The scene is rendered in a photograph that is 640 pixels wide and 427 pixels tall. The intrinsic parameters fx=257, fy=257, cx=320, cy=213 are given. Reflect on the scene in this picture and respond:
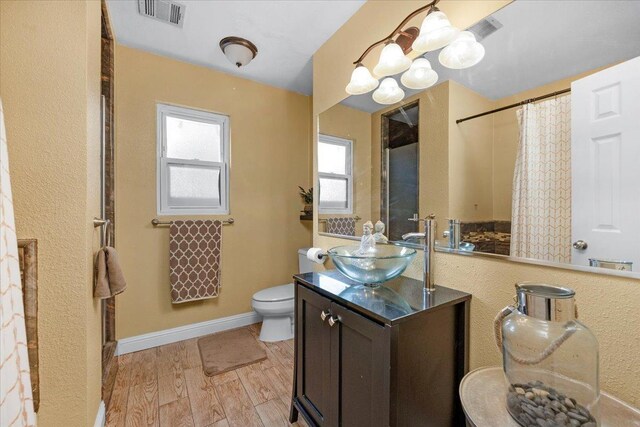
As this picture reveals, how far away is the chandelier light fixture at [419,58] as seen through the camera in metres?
1.10

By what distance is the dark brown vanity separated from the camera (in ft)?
2.81

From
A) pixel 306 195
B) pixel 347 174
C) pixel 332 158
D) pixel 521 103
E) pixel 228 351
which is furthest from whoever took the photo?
pixel 306 195

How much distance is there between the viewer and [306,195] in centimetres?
284

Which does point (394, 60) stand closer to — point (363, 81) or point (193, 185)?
point (363, 81)

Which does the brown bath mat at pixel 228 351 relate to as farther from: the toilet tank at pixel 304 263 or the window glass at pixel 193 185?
the window glass at pixel 193 185

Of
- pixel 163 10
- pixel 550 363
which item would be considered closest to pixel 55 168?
pixel 163 10

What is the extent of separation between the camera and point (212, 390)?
1.67 m

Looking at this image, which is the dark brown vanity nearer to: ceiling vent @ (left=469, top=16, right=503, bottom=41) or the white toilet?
the white toilet

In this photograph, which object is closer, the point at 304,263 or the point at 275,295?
the point at 275,295

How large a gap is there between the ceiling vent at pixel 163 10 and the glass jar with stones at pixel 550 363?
7.86 feet

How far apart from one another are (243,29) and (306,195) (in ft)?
5.09

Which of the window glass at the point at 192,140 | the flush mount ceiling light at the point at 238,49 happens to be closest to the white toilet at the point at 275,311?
the window glass at the point at 192,140

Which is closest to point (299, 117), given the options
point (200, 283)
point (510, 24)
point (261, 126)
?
point (261, 126)

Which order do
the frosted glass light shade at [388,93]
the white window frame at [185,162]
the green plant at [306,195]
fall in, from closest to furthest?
the frosted glass light shade at [388,93]
the white window frame at [185,162]
the green plant at [306,195]
